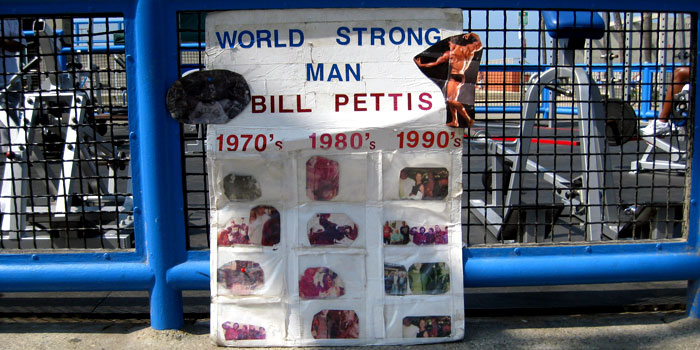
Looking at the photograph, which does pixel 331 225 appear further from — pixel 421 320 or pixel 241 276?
pixel 421 320

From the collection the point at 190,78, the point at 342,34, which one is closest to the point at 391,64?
the point at 342,34

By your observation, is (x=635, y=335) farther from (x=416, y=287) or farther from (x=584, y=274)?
(x=416, y=287)

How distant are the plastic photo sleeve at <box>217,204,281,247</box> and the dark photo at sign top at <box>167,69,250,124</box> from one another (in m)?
0.39

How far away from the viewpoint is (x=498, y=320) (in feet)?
10.0

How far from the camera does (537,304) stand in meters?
3.32

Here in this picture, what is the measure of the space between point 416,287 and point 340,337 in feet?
1.26

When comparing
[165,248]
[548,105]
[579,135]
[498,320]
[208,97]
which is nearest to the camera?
[208,97]

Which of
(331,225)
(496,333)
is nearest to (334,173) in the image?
(331,225)

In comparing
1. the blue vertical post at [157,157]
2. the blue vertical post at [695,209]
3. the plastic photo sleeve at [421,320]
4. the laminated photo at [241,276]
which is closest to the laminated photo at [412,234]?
the plastic photo sleeve at [421,320]

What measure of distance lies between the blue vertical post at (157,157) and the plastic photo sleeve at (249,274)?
0.76 feet

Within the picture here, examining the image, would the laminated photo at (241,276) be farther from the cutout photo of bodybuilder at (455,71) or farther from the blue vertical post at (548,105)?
the blue vertical post at (548,105)

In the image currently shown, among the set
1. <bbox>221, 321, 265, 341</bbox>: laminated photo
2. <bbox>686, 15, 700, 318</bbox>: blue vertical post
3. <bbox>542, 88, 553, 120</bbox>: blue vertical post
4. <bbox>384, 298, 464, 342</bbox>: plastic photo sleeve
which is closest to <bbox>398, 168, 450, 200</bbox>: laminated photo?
<bbox>384, 298, 464, 342</bbox>: plastic photo sleeve

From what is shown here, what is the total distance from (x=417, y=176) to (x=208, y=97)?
0.93 m

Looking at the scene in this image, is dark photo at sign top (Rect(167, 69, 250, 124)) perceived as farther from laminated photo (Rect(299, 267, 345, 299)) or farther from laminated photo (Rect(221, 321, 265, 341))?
laminated photo (Rect(221, 321, 265, 341))
